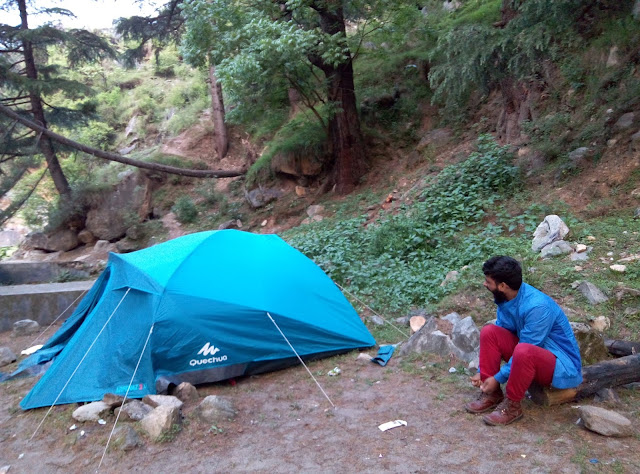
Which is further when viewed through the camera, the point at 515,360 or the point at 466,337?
the point at 466,337

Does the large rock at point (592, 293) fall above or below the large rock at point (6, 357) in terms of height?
above

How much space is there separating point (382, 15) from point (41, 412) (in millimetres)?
9381

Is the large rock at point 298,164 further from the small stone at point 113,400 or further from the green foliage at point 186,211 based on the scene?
the small stone at point 113,400

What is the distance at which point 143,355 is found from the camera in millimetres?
4328

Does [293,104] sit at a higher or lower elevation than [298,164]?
higher

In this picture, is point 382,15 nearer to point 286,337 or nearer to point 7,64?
point 286,337

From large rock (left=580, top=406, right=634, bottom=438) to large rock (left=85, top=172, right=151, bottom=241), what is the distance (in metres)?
14.0

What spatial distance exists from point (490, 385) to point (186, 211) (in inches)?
501

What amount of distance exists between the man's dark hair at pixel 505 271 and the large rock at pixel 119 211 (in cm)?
1356

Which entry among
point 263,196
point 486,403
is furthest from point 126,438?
point 263,196

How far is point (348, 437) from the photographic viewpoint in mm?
3420

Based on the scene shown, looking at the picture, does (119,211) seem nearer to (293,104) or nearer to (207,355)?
(293,104)

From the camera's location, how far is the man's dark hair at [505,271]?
3205 mm

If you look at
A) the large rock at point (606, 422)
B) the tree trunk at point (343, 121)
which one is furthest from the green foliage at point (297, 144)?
the large rock at point (606, 422)
